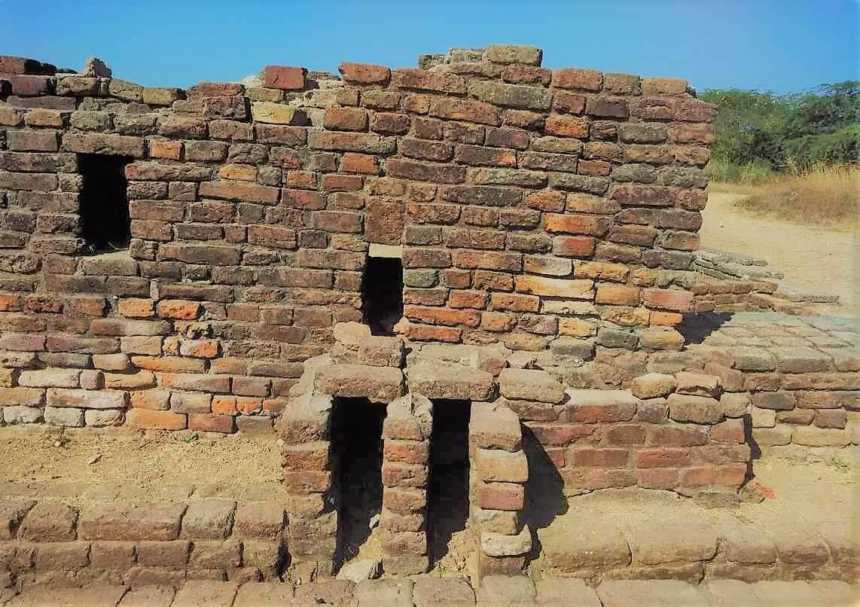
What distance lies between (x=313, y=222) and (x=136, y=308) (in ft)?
4.01

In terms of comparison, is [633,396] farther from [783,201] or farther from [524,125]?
[783,201]

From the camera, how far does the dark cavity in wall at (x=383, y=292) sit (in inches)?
150

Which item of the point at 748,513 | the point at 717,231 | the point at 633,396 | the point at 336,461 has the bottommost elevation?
the point at 748,513

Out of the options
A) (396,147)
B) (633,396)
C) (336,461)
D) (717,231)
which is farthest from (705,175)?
(717,231)

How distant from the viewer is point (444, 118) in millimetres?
3260

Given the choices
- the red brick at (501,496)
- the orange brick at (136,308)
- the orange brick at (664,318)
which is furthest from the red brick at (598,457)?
the orange brick at (136,308)

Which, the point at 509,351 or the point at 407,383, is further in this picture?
the point at 509,351

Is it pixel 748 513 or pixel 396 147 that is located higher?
pixel 396 147

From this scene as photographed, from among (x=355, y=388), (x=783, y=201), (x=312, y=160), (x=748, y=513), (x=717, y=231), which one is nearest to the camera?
(x=355, y=388)

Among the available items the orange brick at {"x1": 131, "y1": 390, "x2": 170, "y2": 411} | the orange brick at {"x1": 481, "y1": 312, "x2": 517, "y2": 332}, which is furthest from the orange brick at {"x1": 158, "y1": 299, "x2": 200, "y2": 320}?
the orange brick at {"x1": 481, "y1": 312, "x2": 517, "y2": 332}

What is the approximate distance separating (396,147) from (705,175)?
1.79 m

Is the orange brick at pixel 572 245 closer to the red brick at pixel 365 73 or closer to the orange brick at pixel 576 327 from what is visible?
the orange brick at pixel 576 327

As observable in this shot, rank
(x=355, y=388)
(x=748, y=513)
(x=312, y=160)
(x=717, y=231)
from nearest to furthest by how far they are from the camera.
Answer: (x=355, y=388)
(x=748, y=513)
(x=312, y=160)
(x=717, y=231)

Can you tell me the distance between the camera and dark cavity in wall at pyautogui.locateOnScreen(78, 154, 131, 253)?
364 cm
